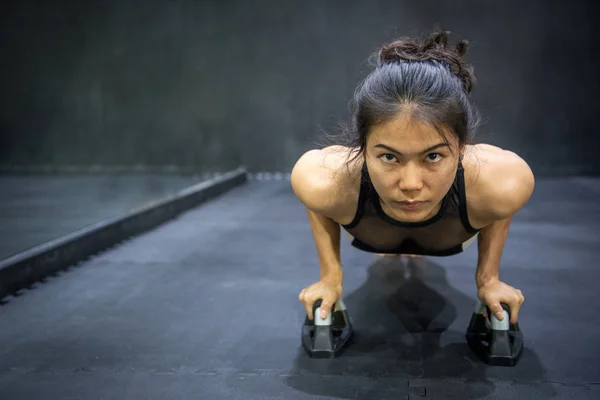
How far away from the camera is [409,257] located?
1964 millimetres

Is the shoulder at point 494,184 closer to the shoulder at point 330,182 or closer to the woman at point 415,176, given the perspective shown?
the woman at point 415,176

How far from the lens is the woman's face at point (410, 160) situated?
0.91 meters

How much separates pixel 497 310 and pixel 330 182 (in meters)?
0.45

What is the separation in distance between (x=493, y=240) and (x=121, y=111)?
4.26m

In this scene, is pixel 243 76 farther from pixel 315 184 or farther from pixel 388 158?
pixel 388 158

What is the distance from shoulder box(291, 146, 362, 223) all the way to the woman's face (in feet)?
0.51

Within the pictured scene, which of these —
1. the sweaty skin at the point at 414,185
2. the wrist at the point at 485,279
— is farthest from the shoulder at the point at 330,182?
the wrist at the point at 485,279

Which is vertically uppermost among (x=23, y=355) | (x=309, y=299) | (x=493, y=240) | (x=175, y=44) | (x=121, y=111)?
(x=175, y=44)

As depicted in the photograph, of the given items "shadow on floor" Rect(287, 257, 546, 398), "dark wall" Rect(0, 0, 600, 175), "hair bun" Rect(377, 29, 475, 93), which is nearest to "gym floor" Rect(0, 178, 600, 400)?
"shadow on floor" Rect(287, 257, 546, 398)

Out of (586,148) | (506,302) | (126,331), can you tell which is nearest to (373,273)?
(506,302)

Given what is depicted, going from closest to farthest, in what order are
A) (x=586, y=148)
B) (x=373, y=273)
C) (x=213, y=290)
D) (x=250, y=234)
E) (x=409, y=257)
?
Answer: (x=213, y=290), (x=373, y=273), (x=409, y=257), (x=250, y=234), (x=586, y=148)

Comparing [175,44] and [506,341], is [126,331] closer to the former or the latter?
[506,341]

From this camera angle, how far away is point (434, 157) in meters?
0.94

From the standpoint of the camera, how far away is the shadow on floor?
1058 mm
